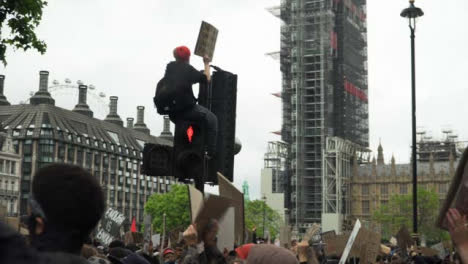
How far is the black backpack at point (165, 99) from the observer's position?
6.35m

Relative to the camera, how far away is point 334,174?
109 m

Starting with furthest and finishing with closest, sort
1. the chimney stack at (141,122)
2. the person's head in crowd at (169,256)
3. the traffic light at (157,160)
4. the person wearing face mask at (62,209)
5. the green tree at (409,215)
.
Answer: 1. the chimney stack at (141,122)
2. the green tree at (409,215)
3. the person's head in crowd at (169,256)
4. the traffic light at (157,160)
5. the person wearing face mask at (62,209)

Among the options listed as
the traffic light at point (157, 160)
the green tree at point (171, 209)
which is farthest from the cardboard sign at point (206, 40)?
the green tree at point (171, 209)

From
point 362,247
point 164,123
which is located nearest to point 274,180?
point 164,123

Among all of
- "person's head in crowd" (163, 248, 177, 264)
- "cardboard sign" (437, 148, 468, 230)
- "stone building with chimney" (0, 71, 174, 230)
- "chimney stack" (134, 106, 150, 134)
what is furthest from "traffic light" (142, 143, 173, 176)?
"chimney stack" (134, 106, 150, 134)

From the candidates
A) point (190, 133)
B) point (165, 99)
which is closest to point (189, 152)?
point (190, 133)

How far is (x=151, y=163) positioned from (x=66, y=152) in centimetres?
10638

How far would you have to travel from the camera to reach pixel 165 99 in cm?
637

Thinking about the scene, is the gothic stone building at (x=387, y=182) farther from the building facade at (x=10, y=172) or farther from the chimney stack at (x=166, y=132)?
the chimney stack at (x=166, y=132)

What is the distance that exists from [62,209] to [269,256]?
123 centimetres

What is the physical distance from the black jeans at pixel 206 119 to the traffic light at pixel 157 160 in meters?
0.34

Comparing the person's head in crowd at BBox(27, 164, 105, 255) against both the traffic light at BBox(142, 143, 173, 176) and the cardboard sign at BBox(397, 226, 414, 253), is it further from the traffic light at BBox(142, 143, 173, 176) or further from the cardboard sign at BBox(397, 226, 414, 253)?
the cardboard sign at BBox(397, 226, 414, 253)

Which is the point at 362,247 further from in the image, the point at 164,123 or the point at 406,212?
the point at 164,123

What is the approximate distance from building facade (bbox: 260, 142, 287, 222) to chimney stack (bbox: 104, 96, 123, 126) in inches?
1619
